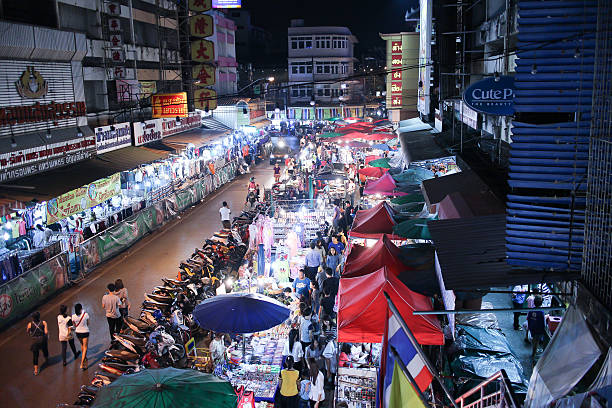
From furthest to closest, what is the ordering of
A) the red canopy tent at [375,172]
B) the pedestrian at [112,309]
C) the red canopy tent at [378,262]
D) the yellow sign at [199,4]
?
the yellow sign at [199,4] < the red canopy tent at [375,172] < the pedestrian at [112,309] < the red canopy tent at [378,262]

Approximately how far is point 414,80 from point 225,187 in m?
12.8

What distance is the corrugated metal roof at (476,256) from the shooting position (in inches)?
216

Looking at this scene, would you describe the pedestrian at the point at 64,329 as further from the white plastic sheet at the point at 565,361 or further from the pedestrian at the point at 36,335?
the white plastic sheet at the point at 565,361

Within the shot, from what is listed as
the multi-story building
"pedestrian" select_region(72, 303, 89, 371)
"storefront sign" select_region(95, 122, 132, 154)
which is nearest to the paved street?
"pedestrian" select_region(72, 303, 89, 371)

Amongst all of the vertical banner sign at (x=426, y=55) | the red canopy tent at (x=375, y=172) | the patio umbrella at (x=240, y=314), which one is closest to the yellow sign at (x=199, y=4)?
the vertical banner sign at (x=426, y=55)

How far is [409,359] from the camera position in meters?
4.90

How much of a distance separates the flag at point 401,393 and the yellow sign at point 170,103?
19.3 metres

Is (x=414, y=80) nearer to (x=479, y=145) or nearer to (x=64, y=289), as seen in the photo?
(x=479, y=145)

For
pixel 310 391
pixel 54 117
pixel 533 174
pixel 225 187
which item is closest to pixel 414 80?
pixel 225 187

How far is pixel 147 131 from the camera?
27.2 meters

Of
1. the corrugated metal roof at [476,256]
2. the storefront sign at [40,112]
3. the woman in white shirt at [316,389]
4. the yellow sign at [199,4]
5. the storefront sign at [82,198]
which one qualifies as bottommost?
the woman in white shirt at [316,389]

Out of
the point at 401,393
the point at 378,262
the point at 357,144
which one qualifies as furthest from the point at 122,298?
the point at 357,144

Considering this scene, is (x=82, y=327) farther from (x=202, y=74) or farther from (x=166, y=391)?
(x=202, y=74)

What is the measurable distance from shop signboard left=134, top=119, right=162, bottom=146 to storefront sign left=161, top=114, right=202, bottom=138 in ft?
2.94
